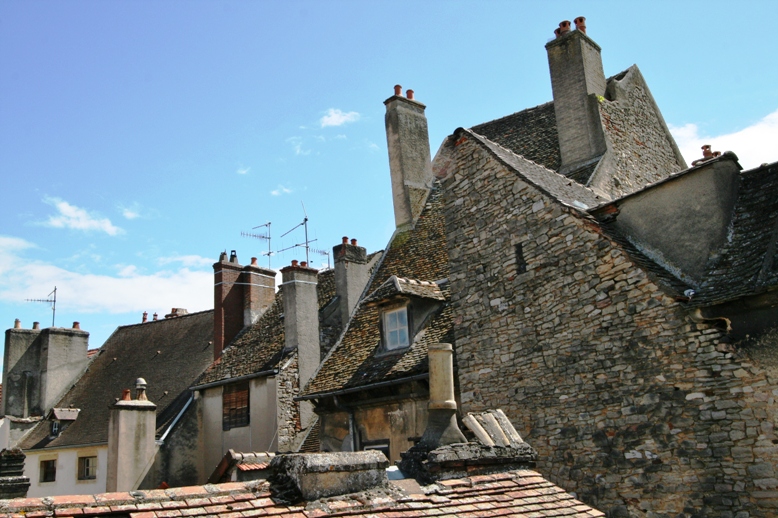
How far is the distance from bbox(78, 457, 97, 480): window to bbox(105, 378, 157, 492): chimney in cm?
301

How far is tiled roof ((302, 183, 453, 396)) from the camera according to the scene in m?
13.4

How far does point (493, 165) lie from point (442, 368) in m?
5.47

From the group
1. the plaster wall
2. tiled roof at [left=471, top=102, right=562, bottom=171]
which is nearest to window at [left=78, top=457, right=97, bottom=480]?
the plaster wall

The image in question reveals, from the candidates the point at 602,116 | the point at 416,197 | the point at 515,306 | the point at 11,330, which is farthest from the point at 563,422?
the point at 11,330

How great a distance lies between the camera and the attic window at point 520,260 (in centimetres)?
1120

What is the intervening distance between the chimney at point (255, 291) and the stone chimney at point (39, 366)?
8.81 meters

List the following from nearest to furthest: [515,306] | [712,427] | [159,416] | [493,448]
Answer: [493,448], [712,427], [515,306], [159,416]

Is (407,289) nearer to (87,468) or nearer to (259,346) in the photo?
(259,346)

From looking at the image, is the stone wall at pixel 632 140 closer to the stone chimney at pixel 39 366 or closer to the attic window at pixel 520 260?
the attic window at pixel 520 260

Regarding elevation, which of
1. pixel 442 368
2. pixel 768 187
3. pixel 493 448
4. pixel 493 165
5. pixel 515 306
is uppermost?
pixel 493 165

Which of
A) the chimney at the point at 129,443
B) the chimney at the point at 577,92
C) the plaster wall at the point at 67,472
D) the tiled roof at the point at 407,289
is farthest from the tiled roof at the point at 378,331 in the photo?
the plaster wall at the point at 67,472

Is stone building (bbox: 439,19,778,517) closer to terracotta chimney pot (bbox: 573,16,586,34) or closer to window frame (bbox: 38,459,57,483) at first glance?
terracotta chimney pot (bbox: 573,16,586,34)

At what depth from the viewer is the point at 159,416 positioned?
21094mm

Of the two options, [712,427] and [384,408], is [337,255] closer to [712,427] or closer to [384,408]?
[384,408]
